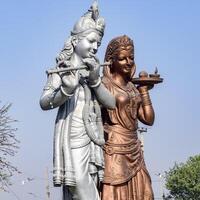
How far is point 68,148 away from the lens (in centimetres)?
675

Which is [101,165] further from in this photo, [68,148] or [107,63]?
[107,63]

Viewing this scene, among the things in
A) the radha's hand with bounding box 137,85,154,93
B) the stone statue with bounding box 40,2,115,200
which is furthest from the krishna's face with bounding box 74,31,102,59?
the radha's hand with bounding box 137,85,154,93

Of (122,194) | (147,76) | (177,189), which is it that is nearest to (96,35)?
Answer: (147,76)

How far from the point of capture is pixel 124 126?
293 inches

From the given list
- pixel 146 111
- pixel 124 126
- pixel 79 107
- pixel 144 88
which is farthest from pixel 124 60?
pixel 79 107

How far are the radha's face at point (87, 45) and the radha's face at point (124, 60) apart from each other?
1.34 feet

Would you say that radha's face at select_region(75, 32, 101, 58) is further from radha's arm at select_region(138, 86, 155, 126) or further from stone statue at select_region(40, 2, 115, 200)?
radha's arm at select_region(138, 86, 155, 126)

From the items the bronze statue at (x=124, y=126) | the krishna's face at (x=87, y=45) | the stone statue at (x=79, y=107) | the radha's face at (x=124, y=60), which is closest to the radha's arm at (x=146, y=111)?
the bronze statue at (x=124, y=126)

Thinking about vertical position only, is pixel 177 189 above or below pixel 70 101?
above

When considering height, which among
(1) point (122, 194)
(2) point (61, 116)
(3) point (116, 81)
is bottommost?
(1) point (122, 194)

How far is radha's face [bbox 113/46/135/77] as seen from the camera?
751 centimetres

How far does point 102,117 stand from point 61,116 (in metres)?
0.67

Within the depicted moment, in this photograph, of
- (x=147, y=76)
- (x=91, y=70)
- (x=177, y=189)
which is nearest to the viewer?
(x=91, y=70)

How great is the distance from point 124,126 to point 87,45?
91cm
